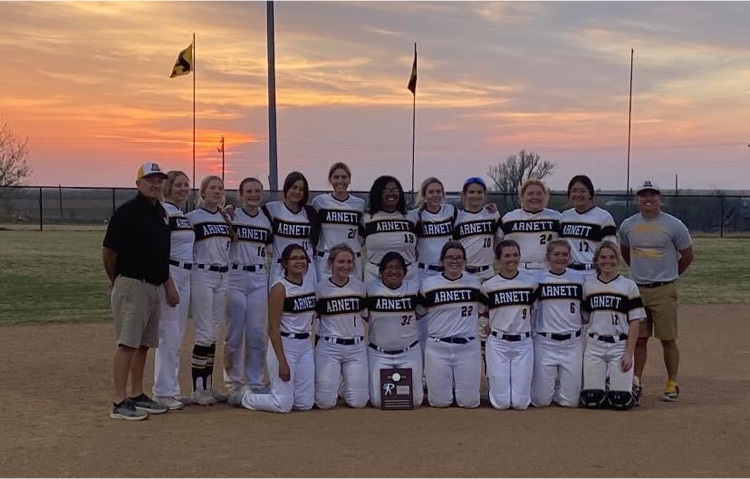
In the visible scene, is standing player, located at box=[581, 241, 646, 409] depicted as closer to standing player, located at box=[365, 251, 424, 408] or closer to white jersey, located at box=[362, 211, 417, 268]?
standing player, located at box=[365, 251, 424, 408]

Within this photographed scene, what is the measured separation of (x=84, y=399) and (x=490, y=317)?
3.47 metres

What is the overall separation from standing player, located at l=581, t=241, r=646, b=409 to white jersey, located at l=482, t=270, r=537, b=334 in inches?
19.1

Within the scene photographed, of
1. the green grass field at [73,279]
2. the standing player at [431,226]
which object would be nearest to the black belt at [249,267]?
the standing player at [431,226]

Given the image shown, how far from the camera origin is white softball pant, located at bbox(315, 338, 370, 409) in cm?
648

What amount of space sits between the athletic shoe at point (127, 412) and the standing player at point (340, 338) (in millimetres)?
1364

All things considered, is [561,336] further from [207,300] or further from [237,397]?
[207,300]

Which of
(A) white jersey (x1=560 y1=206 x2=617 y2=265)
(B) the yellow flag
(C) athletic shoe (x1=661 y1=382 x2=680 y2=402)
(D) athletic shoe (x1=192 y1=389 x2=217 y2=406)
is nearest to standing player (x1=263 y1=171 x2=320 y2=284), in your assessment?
(D) athletic shoe (x1=192 y1=389 x2=217 y2=406)

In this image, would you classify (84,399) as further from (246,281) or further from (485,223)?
(485,223)

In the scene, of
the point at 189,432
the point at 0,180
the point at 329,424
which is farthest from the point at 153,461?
the point at 0,180

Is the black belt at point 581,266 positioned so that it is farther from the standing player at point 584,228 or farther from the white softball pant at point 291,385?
the white softball pant at point 291,385

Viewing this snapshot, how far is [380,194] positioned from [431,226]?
53 centimetres

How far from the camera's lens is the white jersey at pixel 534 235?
22.9ft

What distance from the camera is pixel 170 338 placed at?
643 centimetres

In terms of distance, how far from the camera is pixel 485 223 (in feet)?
→ 23.2
